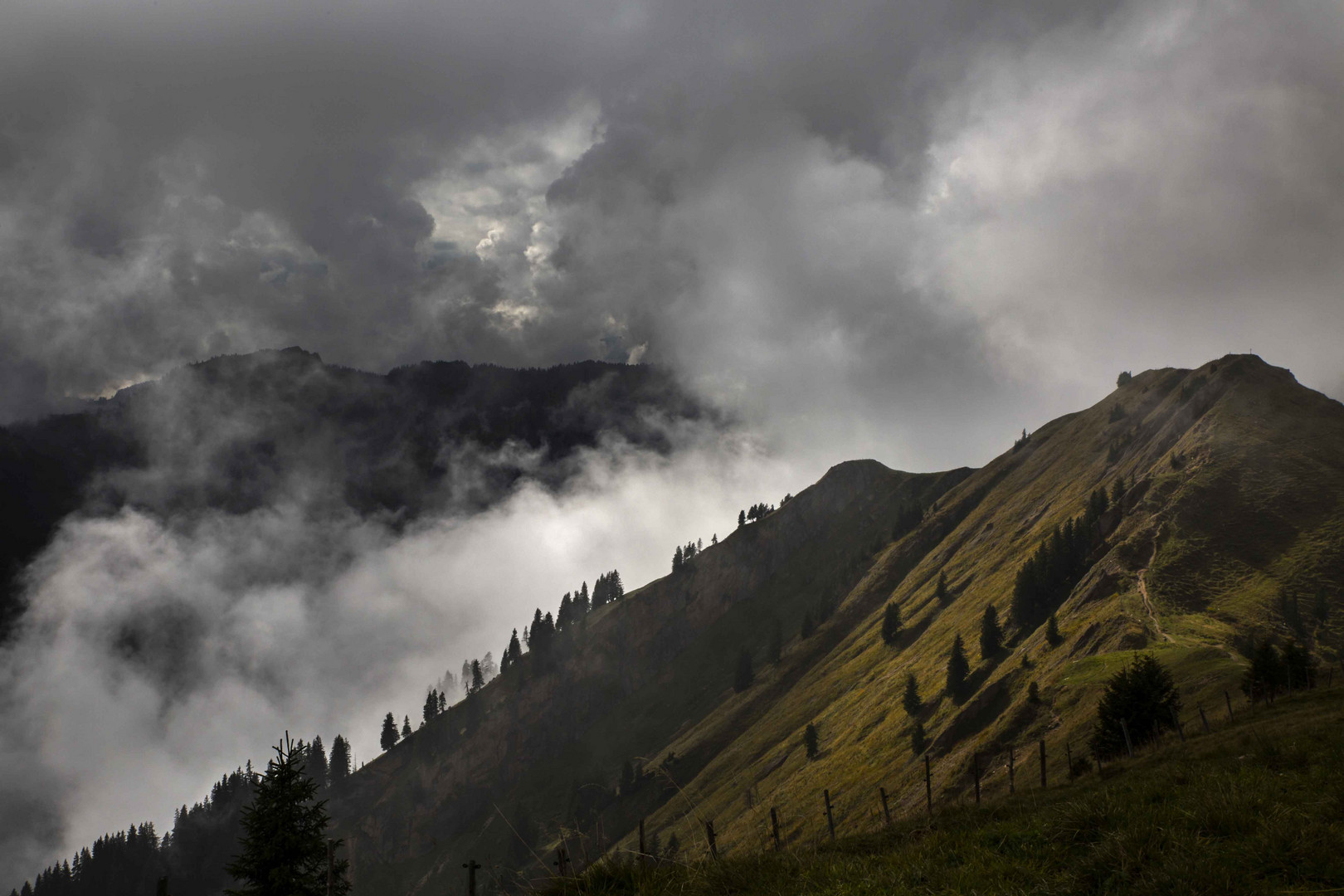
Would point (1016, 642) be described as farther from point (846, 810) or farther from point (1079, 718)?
point (1079, 718)

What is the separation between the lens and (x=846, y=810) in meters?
86.2

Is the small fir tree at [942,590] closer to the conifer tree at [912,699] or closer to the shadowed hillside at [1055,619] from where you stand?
the shadowed hillside at [1055,619]

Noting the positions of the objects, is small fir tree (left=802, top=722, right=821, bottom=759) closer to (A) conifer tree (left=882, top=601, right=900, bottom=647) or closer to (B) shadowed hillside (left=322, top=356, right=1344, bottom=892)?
(B) shadowed hillside (left=322, top=356, right=1344, bottom=892)

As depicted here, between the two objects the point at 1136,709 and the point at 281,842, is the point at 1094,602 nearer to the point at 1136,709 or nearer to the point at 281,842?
the point at 1136,709

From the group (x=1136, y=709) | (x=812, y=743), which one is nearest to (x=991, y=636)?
(x=812, y=743)

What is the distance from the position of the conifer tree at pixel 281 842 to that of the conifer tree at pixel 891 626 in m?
147

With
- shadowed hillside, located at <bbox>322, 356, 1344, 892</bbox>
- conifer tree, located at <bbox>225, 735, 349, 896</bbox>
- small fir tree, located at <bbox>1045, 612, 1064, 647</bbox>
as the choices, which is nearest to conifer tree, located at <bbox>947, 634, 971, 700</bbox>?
shadowed hillside, located at <bbox>322, 356, 1344, 892</bbox>


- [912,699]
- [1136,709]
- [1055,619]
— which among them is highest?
[1055,619]

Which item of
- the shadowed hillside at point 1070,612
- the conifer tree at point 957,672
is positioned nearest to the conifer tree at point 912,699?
the shadowed hillside at point 1070,612

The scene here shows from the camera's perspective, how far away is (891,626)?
161625 mm

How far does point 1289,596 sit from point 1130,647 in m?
24.6

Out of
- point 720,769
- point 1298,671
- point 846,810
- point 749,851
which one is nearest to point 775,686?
point 720,769

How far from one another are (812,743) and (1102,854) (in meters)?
124

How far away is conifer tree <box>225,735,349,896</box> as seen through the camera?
87.0 ft
